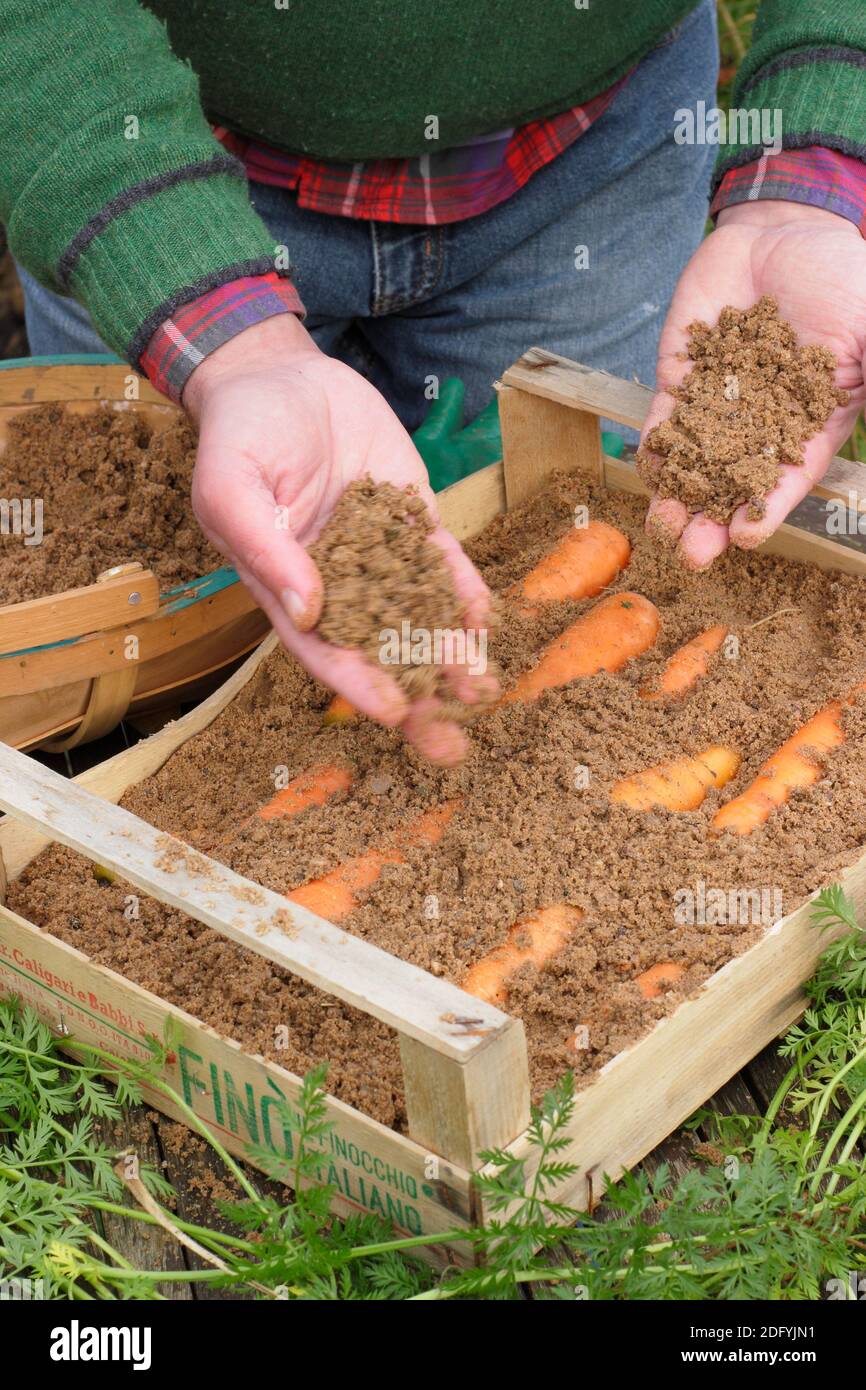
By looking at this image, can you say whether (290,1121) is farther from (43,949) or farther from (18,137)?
(18,137)

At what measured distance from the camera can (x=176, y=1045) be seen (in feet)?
5.55

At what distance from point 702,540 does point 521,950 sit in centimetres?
70

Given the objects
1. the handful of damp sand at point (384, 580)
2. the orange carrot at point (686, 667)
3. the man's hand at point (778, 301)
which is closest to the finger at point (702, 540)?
the man's hand at point (778, 301)

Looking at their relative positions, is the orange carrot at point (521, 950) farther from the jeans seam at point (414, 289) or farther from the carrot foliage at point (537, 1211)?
the jeans seam at point (414, 289)

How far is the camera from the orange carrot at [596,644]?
7.16 feet

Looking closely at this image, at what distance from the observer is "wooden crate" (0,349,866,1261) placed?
1.39 meters

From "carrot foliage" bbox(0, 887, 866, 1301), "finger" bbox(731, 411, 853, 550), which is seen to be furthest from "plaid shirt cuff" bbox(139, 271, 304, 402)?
"carrot foliage" bbox(0, 887, 866, 1301)

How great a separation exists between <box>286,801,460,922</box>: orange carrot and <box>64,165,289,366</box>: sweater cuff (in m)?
0.80

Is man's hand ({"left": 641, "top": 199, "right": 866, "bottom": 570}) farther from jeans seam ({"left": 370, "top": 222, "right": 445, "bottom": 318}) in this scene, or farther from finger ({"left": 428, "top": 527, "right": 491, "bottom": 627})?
jeans seam ({"left": 370, "top": 222, "right": 445, "bottom": 318})

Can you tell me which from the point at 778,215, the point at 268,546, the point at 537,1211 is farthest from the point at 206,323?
the point at 537,1211

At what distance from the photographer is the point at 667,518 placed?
212cm

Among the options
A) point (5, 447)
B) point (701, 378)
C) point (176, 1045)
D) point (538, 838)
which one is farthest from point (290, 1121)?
point (5, 447)

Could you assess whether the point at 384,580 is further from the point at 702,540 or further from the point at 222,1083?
the point at 222,1083

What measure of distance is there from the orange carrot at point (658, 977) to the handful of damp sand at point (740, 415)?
0.69m
